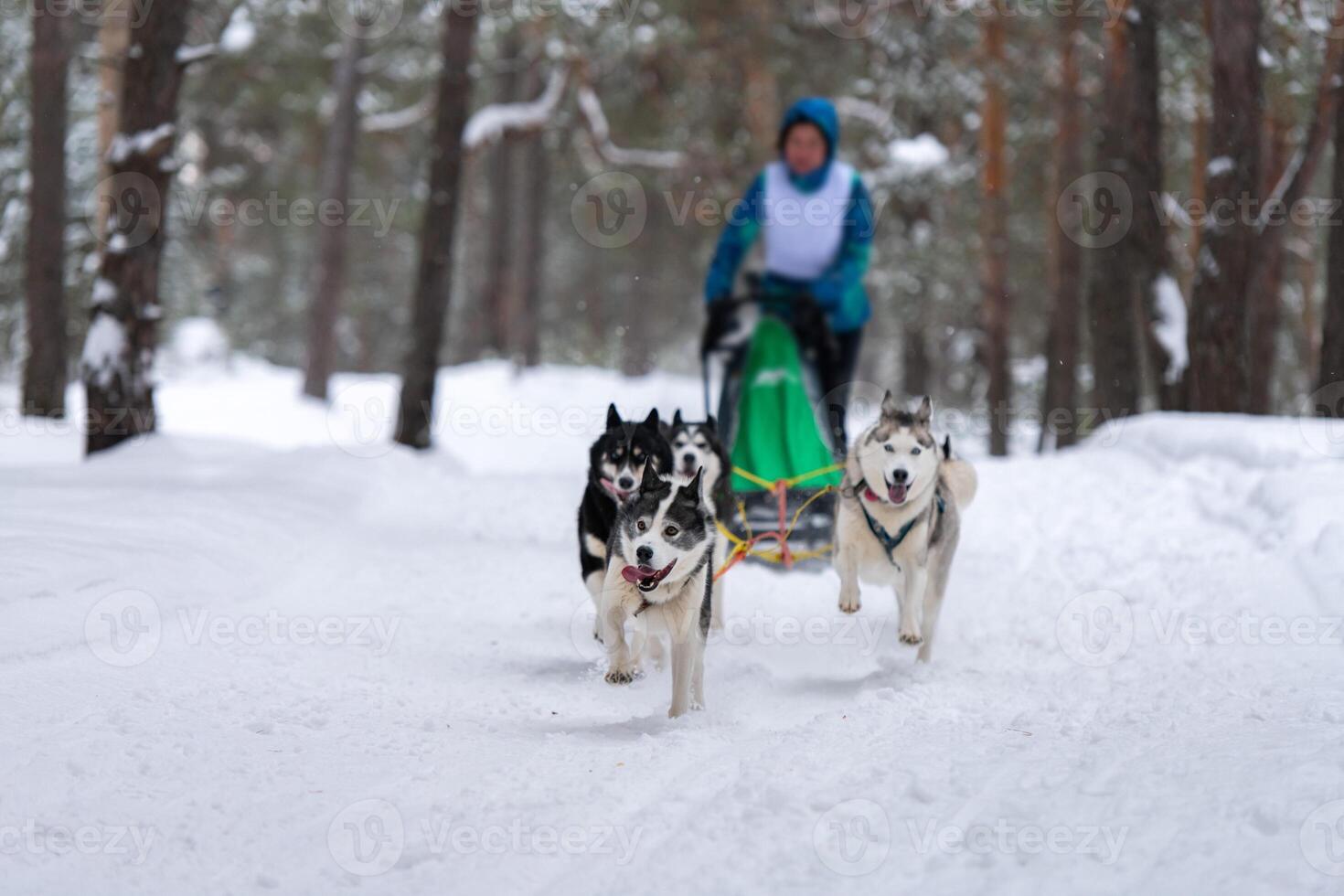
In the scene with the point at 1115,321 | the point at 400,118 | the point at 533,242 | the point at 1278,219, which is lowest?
the point at 1115,321

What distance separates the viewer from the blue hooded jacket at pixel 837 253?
7.48 metres

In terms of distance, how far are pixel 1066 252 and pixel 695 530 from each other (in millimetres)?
14451

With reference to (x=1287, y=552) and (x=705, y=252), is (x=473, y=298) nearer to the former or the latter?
(x=705, y=252)

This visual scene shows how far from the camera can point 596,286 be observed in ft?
112

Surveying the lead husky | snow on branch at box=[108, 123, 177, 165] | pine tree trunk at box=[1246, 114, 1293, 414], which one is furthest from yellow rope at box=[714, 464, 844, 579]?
pine tree trunk at box=[1246, 114, 1293, 414]

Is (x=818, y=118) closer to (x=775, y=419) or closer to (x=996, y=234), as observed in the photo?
(x=775, y=419)

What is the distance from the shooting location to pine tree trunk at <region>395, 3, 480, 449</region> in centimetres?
1284

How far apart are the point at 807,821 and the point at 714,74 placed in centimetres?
1998

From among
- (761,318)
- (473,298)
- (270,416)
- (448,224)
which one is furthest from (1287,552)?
(473,298)

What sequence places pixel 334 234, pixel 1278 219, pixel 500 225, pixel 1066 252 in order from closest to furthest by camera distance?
pixel 1278 219
pixel 1066 252
pixel 334 234
pixel 500 225

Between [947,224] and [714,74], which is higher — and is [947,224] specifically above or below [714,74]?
below

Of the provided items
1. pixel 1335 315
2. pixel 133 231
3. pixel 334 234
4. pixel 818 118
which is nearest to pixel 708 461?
pixel 818 118

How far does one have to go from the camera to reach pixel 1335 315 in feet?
36.4

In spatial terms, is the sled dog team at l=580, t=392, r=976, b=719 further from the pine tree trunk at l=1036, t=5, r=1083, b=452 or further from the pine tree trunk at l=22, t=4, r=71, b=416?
the pine tree trunk at l=1036, t=5, r=1083, b=452
